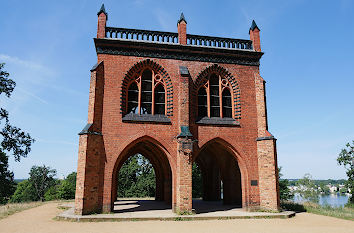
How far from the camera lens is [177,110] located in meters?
13.7

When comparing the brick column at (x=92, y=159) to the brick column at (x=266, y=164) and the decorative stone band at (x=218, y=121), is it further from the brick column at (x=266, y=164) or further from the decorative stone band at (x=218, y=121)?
the brick column at (x=266, y=164)

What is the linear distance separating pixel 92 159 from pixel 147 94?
15.7 feet

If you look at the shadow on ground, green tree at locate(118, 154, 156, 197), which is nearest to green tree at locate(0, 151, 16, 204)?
green tree at locate(118, 154, 156, 197)

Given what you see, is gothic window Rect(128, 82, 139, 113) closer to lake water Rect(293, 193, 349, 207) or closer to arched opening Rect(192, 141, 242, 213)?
arched opening Rect(192, 141, 242, 213)

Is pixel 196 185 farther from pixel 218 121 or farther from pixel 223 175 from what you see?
pixel 218 121

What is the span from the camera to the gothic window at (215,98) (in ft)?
47.7

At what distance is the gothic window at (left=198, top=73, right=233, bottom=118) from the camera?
47.7 feet

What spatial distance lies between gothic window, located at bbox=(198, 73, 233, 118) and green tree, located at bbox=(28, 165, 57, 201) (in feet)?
157

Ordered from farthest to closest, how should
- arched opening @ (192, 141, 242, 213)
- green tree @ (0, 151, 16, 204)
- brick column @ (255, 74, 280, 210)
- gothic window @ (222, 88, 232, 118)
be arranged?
green tree @ (0, 151, 16, 204), arched opening @ (192, 141, 242, 213), gothic window @ (222, 88, 232, 118), brick column @ (255, 74, 280, 210)

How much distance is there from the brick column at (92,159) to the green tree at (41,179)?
46.1 meters

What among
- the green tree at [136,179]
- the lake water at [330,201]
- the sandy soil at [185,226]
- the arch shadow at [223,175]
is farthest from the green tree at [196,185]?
the sandy soil at [185,226]

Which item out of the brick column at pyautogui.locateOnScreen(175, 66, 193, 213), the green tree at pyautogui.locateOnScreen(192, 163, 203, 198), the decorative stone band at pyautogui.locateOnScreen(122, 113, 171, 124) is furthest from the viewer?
the green tree at pyautogui.locateOnScreen(192, 163, 203, 198)

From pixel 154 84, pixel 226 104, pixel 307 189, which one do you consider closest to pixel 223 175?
pixel 226 104

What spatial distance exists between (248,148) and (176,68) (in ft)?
20.4
